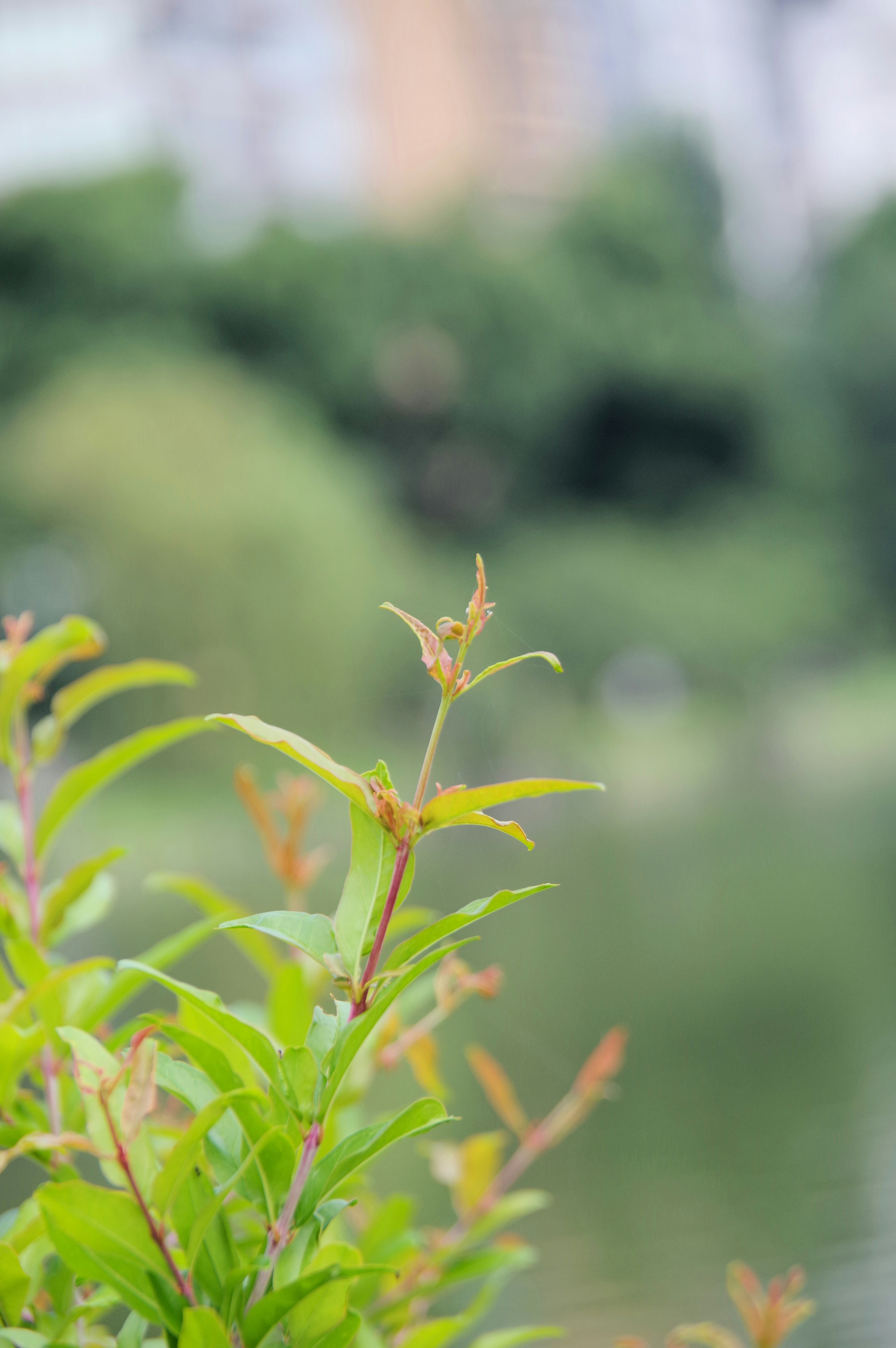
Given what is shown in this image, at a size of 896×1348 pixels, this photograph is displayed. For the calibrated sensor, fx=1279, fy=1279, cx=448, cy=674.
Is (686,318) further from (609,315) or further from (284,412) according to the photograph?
(284,412)

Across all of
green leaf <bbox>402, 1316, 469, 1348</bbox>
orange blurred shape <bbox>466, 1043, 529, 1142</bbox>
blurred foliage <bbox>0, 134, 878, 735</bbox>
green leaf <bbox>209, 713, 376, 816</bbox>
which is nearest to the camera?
green leaf <bbox>209, 713, 376, 816</bbox>

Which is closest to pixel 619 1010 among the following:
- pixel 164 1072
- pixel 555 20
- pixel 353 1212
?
pixel 353 1212

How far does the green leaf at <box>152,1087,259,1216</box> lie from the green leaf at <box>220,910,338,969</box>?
0.03m

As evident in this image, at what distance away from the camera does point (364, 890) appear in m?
0.26

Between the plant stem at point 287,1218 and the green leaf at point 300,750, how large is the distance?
0.07 metres

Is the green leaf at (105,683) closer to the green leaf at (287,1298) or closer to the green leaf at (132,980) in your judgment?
the green leaf at (132,980)

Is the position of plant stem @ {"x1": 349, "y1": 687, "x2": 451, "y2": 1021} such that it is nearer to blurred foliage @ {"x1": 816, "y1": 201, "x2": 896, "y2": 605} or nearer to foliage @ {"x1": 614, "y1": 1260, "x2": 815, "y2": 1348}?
foliage @ {"x1": 614, "y1": 1260, "x2": 815, "y2": 1348}

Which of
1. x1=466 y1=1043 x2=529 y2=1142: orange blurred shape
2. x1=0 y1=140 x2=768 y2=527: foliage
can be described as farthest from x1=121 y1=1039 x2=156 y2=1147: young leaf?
x1=0 y1=140 x2=768 y2=527: foliage

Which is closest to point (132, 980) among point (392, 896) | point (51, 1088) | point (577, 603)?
point (51, 1088)

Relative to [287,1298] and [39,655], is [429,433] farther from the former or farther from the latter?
[287,1298]

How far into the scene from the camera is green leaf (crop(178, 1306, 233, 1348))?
0.25 meters

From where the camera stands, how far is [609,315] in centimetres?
1166

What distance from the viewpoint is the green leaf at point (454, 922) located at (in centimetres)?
24

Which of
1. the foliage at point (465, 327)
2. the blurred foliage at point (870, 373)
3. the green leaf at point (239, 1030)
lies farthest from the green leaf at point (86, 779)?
the blurred foliage at point (870, 373)
